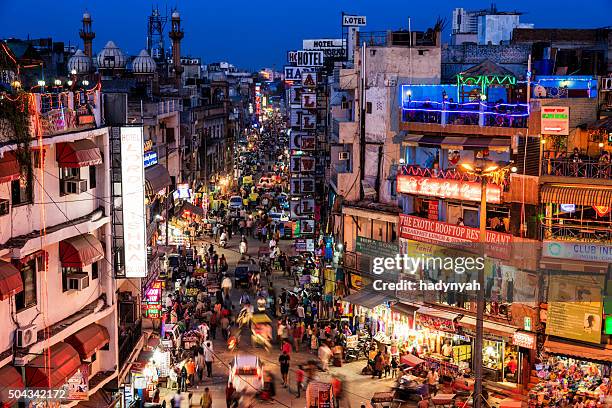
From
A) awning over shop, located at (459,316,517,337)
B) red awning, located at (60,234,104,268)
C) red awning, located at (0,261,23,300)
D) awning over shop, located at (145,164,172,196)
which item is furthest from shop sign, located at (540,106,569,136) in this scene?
red awning, located at (0,261,23,300)

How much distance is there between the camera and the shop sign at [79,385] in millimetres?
20541

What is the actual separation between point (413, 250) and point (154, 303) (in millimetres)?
9685

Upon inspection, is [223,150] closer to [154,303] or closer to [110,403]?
[154,303]

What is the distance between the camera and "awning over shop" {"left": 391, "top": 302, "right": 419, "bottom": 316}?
31.4 m

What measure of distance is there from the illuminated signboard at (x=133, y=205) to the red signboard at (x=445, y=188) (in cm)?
1123

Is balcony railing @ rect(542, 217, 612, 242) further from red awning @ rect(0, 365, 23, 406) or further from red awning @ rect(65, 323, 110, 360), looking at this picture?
red awning @ rect(0, 365, 23, 406)

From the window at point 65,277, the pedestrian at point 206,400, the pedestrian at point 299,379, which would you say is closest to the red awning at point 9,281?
the window at point 65,277

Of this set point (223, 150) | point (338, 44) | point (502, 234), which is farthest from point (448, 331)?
point (223, 150)

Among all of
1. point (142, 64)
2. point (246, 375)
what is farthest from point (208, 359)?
point (142, 64)

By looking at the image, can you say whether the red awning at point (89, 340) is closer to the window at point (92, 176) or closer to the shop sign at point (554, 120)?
the window at point (92, 176)

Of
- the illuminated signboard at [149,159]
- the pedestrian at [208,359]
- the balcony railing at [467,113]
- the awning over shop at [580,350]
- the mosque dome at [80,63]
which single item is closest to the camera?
the awning over shop at [580,350]

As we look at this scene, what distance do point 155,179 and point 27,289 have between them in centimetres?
1584

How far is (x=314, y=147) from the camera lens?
1946 inches

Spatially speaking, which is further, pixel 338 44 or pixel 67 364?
pixel 338 44
